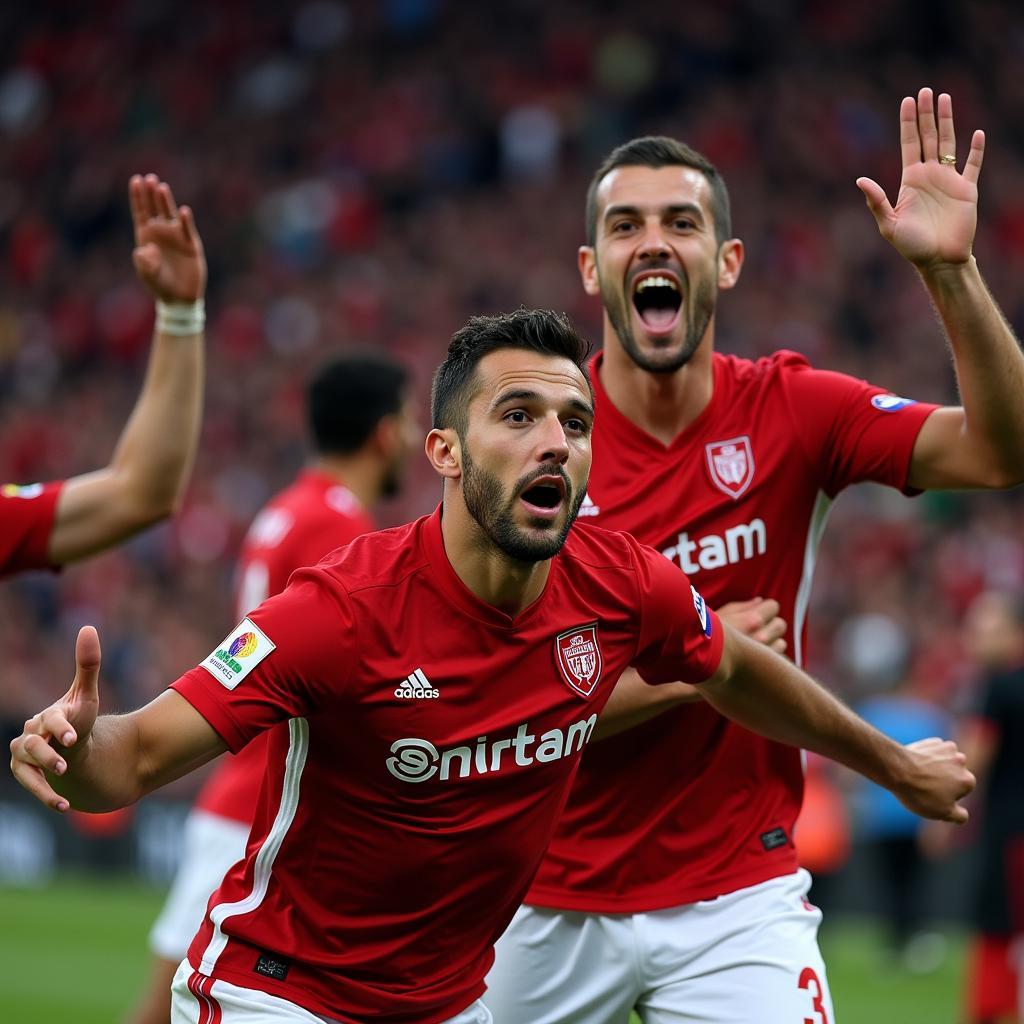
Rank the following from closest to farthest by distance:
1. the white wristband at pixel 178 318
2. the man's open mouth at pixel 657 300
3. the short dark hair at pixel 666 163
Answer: the man's open mouth at pixel 657 300, the short dark hair at pixel 666 163, the white wristband at pixel 178 318

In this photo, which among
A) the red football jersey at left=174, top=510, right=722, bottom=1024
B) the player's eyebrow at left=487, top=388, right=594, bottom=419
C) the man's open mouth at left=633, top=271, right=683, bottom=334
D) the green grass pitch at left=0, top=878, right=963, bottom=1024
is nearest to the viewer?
the red football jersey at left=174, top=510, right=722, bottom=1024

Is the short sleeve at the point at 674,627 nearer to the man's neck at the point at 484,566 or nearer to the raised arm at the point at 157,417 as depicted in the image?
the man's neck at the point at 484,566

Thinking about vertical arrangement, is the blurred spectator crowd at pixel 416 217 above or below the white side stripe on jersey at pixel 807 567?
above

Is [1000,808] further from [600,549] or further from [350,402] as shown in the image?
[600,549]

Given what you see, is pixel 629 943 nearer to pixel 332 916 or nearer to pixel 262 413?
pixel 332 916

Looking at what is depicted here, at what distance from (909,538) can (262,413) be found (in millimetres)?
8607

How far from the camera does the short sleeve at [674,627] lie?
162 inches

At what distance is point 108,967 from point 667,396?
886 cm

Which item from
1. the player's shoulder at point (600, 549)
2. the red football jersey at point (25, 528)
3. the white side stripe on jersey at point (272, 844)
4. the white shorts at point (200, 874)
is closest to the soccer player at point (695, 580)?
the player's shoulder at point (600, 549)

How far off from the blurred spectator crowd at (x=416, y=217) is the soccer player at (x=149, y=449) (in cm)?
1009

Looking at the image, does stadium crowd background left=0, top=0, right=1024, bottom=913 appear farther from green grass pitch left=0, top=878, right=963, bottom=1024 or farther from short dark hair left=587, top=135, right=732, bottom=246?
short dark hair left=587, top=135, right=732, bottom=246

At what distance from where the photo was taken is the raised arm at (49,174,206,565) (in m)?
5.18

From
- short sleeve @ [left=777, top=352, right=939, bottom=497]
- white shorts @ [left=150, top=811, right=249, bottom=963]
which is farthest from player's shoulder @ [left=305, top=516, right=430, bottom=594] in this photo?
white shorts @ [left=150, top=811, right=249, bottom=963]

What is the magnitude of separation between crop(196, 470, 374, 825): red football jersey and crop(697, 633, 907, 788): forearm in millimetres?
2405
